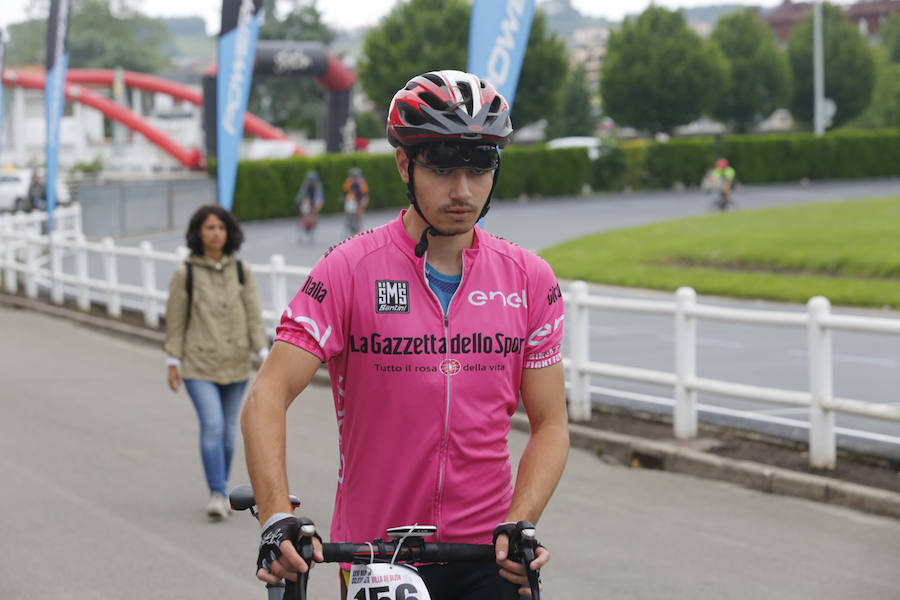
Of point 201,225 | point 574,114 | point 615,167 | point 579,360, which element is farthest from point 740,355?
point 574,114

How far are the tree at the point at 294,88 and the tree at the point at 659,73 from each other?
2536 centimetres

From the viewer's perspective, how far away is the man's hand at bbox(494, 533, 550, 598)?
9.68 ft

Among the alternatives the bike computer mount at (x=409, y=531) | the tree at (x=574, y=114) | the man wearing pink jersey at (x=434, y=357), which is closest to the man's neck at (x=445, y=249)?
the man wearing pink jersey at (x=434, y=357)

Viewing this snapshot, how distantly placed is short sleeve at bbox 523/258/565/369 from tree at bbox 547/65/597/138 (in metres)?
93.6

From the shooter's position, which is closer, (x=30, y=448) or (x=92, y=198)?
(x=30, y=448)

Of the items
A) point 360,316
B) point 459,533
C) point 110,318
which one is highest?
point 360,316

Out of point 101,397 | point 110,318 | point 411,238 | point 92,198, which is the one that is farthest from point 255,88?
point 411,238

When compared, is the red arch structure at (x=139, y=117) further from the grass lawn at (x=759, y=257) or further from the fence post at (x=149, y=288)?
the fence post at (x=149, y=288)

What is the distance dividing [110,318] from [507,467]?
1723 centimetres

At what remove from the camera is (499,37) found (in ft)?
35.9

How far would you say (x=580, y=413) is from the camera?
1145 cm

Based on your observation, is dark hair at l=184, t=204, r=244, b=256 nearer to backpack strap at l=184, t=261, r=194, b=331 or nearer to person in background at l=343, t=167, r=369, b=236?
backpack strap at l=184, t=261, r=194, b=331

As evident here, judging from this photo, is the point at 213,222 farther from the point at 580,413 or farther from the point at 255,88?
the point at 255,88

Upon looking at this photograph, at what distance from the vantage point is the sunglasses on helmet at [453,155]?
10.3 ft
